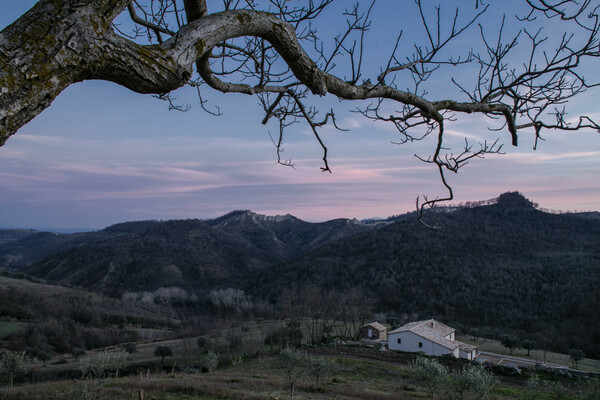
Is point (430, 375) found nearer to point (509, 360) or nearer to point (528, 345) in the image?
point (509, 360)

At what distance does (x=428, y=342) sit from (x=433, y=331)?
286 cm

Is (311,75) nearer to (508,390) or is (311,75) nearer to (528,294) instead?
(508,390)

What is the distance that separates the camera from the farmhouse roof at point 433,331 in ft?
120

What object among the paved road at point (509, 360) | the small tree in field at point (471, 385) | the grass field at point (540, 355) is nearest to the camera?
the small tree in field at point (471, 385)

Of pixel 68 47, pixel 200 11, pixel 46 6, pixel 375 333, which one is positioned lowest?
pixel 375 333

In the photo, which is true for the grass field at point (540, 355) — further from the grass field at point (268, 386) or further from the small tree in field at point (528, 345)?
the grass field at point (268, 386)

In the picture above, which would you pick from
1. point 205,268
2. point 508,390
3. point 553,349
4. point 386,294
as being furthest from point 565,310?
point 205,268

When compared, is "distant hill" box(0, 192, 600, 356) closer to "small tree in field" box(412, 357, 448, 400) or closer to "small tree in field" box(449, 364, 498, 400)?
"small tree in field" box(412, 357, 448, 400)

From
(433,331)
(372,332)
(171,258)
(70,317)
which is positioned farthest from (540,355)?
(171,258)

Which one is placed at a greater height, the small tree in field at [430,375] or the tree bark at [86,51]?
the tree bark at [86,51]

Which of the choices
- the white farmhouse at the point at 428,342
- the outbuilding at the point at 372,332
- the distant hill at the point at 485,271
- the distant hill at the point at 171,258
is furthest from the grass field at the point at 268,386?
the distant hill at the point at 171,258

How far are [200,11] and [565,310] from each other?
64.7 m

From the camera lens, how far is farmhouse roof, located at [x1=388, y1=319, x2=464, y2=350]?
120ft

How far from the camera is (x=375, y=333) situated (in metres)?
46.6
